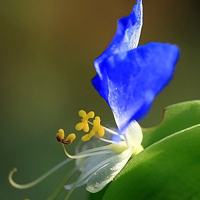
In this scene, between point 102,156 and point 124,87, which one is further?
point 102,156

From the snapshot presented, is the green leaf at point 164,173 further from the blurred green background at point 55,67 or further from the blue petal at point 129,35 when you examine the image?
the blurred green background at point 55,67

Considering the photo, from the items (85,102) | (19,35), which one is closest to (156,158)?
(85,102)

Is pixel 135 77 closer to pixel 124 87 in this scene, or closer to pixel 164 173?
pixel 124 87

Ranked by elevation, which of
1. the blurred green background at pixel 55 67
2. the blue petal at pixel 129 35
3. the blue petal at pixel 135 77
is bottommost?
the blurred green background at pixel 55 67

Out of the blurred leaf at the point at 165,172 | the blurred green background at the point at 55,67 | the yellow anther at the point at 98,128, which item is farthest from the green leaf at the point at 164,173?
the blurred green background at the point at 55,67

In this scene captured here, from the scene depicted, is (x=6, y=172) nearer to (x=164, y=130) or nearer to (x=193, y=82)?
(x=193, y=82)

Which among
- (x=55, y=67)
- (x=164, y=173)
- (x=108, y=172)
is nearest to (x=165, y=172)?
(x=164, y=173)

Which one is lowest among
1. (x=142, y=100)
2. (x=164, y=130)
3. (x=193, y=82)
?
(x=193, y=82)
